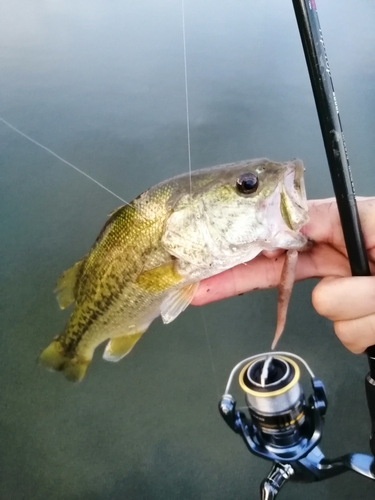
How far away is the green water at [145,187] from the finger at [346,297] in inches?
37.3

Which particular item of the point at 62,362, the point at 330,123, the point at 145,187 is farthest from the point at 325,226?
the point at 145,187

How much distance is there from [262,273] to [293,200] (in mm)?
262

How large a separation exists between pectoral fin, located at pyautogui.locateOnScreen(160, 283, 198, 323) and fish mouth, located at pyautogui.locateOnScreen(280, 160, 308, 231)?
23 centimetres

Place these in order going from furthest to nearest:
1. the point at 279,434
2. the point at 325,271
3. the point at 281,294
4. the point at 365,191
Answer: the point at 365,191, the point at 279,434, the point at 325,271, the point at 281,294

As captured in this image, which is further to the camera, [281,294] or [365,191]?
[365,191]

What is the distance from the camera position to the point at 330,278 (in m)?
0.77

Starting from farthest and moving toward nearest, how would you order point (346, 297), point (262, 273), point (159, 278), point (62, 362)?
point (62, 362)
point (262, 273)
point (159, 278)
point (346, 297)

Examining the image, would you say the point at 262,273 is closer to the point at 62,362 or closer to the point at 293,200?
the point at 293,200

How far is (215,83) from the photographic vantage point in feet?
7.87

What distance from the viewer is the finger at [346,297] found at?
661mm

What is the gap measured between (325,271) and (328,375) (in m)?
0.87

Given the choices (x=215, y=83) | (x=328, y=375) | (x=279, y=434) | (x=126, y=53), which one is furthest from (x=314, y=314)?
(x=126, y=53)

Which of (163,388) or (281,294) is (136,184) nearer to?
(163,388)

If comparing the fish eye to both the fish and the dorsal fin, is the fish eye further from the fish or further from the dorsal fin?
the dorsal fin
